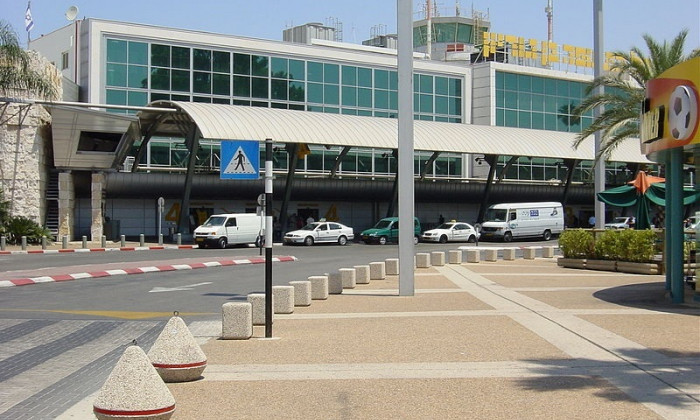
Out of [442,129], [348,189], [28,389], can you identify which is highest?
[442,129]

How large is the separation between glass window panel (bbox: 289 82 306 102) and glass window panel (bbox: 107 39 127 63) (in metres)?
12.5

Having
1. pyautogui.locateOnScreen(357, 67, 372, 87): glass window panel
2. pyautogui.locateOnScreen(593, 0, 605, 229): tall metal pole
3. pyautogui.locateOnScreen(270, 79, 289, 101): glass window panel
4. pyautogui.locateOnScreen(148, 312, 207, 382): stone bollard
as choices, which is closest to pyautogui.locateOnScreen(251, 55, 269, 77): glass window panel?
pyautogui.locateOnScreen(270, 79, 289, 101): glass window panel

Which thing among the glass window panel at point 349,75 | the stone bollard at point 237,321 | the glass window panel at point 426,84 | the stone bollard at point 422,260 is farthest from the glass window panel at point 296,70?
the stone bollard at point 237,321

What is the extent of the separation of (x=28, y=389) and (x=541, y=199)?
57763 mm

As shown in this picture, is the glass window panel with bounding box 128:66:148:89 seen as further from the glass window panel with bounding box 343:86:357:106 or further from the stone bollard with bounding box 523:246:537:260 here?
the stone bollard with bounding box 523:246:537:260

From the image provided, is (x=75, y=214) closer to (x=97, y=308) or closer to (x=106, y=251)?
(x=106, y=251)

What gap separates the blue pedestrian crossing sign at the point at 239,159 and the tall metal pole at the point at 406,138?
6.06m

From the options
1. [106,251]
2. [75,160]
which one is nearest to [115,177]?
[75,160]

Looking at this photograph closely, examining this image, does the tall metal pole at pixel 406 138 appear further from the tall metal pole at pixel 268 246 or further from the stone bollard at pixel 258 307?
the tall metal pole at pixel 268 246

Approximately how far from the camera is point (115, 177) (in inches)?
1822

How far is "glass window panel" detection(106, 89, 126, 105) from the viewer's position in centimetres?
5400

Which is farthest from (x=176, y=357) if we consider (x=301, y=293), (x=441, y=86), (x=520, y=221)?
(x=441, y=86)

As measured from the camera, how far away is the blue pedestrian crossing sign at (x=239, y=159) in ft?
41.1

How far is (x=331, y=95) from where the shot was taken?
2506 inches
